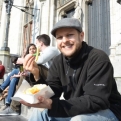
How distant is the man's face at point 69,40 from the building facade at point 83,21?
206 cm

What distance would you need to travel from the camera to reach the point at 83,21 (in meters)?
7.95

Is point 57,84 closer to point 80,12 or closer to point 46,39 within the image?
point 46,39

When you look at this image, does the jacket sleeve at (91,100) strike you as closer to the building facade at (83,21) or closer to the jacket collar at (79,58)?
the jacket collar at (79,58)

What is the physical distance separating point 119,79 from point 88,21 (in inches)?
202

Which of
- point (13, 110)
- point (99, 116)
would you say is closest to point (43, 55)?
point (13, 110)

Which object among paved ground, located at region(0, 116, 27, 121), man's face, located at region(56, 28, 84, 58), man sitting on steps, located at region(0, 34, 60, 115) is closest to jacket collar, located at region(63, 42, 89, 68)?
man's face, located at region(56, 28, 84, 58)

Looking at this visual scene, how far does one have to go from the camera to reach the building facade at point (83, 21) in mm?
5605

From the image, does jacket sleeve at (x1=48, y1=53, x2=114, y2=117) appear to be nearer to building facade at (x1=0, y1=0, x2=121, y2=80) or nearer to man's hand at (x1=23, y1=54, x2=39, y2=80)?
man's hand at (x1=23, y1=54, x2=39, y2=80)

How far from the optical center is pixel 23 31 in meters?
13.2

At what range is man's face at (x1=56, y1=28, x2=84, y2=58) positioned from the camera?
1.53 metres

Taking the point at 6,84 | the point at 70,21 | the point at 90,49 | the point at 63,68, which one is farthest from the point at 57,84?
the point at 6,84

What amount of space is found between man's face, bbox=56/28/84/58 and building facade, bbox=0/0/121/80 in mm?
2059

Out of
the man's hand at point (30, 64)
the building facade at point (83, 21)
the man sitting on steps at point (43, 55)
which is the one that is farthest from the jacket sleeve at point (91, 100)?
the building facade at point (83, 21)

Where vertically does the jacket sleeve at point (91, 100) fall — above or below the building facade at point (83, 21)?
below
